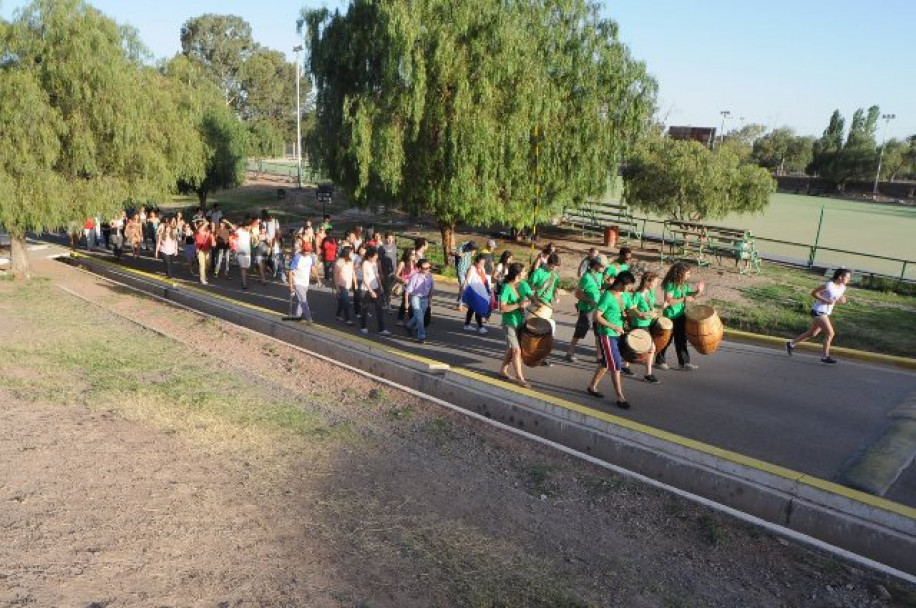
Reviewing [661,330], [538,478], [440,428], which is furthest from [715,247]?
[538,478]

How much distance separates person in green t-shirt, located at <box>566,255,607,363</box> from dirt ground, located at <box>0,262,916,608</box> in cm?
261

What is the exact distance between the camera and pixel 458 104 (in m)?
16.0

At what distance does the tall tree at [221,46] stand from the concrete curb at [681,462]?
73.3 meters

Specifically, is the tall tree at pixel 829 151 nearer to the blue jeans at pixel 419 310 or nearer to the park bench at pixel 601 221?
the park bench at pixel 601 221

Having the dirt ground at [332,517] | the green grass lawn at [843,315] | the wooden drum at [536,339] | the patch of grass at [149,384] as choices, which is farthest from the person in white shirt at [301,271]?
the green grass lawn at [843,315]

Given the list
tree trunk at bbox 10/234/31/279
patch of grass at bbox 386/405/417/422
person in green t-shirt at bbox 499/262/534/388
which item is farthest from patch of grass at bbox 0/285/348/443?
tree trunk at bbox 10/234/31/279

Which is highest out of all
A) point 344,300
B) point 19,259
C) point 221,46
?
point 221,46

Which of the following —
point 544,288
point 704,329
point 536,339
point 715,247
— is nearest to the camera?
point 536,339

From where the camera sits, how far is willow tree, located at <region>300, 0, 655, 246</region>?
1605 cm

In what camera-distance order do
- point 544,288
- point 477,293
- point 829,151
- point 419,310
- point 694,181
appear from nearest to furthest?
point 544,288
point 419,310
point 477,293
point 694,181
point 829,151

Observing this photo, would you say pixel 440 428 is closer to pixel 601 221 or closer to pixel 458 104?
pixel 458 104

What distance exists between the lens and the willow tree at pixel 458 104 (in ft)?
52.6

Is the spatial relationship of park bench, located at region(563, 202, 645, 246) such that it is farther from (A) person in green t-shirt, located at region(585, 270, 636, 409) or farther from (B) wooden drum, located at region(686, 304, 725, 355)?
(A) person in green t-shirt, located at region(585, 270, 636, 409)

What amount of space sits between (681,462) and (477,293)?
503 centimetres
